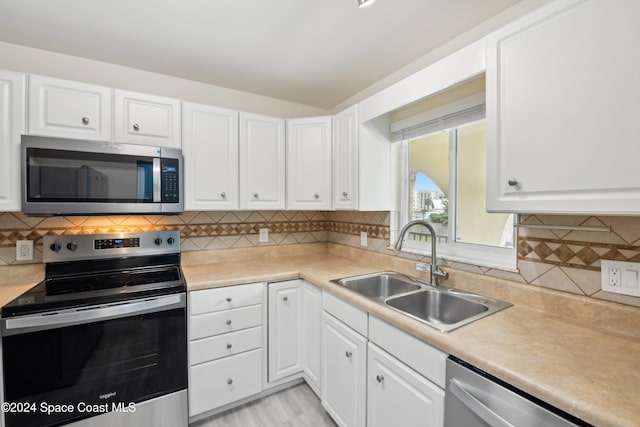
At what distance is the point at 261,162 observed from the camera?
2.13m

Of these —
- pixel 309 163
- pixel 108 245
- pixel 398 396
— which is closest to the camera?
pixel 398 396

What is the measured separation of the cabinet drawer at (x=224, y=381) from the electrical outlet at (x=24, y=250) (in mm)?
1233

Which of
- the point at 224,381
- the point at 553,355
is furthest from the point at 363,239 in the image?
the point at 553,355

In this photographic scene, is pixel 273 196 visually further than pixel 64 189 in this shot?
Yes

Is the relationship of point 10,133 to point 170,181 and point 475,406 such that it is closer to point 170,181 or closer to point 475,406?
point 170,181

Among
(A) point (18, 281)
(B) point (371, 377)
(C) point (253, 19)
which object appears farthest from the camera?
(A) point (18, 281)

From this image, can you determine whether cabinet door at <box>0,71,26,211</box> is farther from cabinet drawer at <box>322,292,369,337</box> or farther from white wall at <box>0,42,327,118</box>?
cabinet drawer at <box>322,292,369,337</box>

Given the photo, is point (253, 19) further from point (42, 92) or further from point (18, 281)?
point (18, 281)

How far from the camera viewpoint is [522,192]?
1.03 m

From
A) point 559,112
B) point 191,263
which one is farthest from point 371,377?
point 191,263

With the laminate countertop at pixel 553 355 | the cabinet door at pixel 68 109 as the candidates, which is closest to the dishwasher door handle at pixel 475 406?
the laminate countertop at pixel 553 355

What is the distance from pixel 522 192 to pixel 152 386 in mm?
2015

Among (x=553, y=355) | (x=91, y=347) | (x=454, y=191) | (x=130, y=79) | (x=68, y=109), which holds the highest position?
(x=130, y=79)

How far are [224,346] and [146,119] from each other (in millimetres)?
1516
